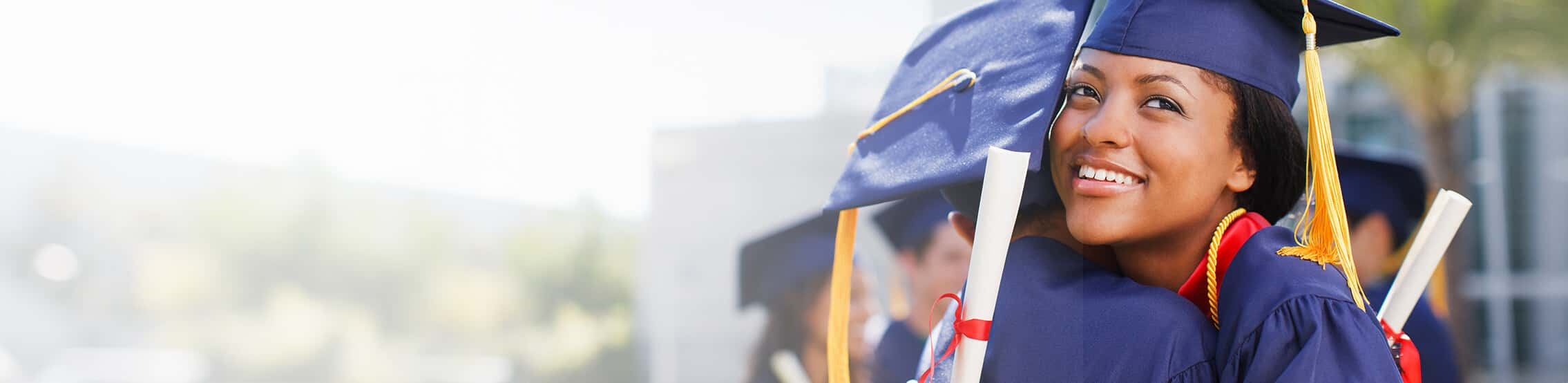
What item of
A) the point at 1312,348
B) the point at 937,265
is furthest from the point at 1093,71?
the point at 937,265

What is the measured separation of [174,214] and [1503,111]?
50.5ft

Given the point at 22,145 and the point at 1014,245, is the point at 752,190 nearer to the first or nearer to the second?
the point at 22,145

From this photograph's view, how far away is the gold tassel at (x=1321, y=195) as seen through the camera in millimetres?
1141

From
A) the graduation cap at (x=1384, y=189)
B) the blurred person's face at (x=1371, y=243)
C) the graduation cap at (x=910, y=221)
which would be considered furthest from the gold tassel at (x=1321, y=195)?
the blurred person's face at (x=1371, y=243)

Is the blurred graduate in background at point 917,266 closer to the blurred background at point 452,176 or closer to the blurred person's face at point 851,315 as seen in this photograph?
the blurred person's face at point 851,315

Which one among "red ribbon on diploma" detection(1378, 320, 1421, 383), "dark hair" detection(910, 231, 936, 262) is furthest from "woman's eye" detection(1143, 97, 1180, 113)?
"dark hair" detection(910, 231, 936, 262)

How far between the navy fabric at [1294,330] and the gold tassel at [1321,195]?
0.10 feet

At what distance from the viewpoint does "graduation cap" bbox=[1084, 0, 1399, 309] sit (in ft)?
3.79

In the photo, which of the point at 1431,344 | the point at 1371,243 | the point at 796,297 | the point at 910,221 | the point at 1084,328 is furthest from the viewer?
the point at 796,297

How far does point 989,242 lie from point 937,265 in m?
2.31

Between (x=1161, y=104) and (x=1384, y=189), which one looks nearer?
(x=1161, y=104)

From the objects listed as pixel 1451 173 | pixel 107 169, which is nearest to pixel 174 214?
pixel 107 169

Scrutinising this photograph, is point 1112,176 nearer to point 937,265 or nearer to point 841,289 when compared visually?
point 841,289

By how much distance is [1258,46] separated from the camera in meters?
1.20
